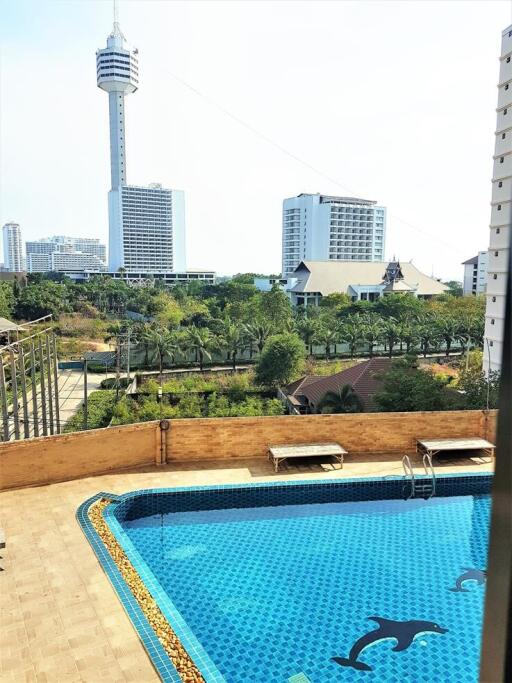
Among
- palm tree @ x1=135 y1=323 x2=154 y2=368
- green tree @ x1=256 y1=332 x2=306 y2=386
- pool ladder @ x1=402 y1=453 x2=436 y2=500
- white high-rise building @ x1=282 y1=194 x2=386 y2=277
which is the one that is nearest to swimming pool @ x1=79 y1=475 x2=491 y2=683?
pool ladder @ x1=402 y1=453 x2=436 y2=500

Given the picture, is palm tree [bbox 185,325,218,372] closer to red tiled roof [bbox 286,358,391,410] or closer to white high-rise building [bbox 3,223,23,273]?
red tiled roof [bbox 286,358,391,410]

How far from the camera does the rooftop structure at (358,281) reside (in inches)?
2266

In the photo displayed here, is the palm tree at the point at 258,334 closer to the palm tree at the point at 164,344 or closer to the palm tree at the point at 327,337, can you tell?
the palm tree at the point at 327,337

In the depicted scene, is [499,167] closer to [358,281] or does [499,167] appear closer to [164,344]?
[164,344]

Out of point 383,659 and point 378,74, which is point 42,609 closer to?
point 383,659

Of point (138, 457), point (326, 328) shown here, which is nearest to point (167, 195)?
point (326, 328)

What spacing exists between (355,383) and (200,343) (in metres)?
13.6

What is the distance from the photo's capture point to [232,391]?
72.3ft

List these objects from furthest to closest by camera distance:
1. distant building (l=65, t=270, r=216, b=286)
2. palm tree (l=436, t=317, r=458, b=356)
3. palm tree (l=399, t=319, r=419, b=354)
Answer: distant building (l=65, t=270, r=216, b=286) < palm tree (l=436, t=317, r=458, b=356) < palm tree (l=399, t=319, r=419, b=354)

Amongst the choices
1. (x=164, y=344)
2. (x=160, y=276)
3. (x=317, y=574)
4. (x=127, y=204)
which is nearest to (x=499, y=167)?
(x=164, y=344)

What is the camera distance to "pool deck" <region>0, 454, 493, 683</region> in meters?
4.69

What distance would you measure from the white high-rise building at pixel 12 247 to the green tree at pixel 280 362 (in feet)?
480

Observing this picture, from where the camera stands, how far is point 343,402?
15180 millimetres

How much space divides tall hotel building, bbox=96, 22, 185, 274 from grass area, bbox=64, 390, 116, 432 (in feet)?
279
